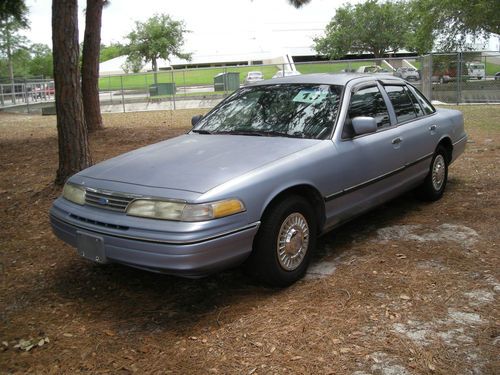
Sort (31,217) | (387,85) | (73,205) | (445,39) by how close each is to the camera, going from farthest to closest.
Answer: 1. (445,39)
2. (31,217)
3. (387,85)
4. (73,205)

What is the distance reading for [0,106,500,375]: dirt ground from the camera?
2945 mm

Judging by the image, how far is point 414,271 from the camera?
406 centimetres

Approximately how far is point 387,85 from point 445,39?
24.9 m

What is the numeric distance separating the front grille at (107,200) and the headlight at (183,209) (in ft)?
0.23

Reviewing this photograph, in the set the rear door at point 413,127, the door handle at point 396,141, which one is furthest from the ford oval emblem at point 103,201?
the rear door at point 413,127

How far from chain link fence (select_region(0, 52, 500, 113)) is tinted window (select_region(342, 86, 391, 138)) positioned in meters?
10.9

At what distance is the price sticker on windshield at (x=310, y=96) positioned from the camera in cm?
463

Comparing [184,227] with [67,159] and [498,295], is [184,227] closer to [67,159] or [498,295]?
[498,295]

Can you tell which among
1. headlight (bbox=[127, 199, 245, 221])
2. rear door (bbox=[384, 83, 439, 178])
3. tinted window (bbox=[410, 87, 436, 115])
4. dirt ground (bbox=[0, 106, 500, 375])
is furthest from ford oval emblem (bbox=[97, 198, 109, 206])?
tinted window (bbox=[410, 87, 436, 115])

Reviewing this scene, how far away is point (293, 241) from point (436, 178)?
111 inches

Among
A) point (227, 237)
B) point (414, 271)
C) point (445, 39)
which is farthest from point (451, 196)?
point (445, 39)

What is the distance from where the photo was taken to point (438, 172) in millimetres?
5926

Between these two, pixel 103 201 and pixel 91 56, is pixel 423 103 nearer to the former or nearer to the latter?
pixel 103 201

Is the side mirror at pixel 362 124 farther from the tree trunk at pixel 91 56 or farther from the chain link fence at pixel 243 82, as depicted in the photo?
the chain link fence at pixel 243 82
